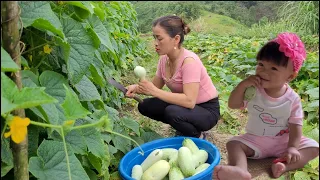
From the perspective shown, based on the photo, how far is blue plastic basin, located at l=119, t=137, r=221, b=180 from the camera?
191 centimetres

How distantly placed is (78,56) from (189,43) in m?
4.97

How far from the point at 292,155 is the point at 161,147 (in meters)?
0.72

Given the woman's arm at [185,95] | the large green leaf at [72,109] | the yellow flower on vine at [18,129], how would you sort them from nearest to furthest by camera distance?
the yellow flower on vine at [18,129] < the large green leaf at [72,109] < the woman's arm at [185,95]

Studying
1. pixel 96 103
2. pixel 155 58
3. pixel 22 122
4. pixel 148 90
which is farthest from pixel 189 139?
pixel 155 58

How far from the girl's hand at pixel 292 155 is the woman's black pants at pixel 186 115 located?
655mm

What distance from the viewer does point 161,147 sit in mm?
2266

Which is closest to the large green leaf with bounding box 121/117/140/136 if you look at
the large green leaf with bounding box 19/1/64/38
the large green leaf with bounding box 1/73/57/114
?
the large green leaf with bounding box 19/1/64/38

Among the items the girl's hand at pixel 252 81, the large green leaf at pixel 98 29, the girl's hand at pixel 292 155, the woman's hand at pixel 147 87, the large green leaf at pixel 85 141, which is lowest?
the girl's hand at pixel 292 155

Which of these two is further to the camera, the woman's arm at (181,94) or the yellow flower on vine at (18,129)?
the woman's arm at (181,94)

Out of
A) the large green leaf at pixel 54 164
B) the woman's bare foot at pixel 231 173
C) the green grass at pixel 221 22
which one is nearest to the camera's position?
the large green leaf at pixel 54 164

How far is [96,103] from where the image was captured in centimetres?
197

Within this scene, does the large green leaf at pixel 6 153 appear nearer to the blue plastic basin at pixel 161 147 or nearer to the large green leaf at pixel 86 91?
the large green leaf at pixel 86 91

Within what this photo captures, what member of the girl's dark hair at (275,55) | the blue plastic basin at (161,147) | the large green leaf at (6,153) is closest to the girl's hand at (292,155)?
the blue plastic basin at (161,147)

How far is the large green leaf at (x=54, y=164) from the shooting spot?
127 centimetres
